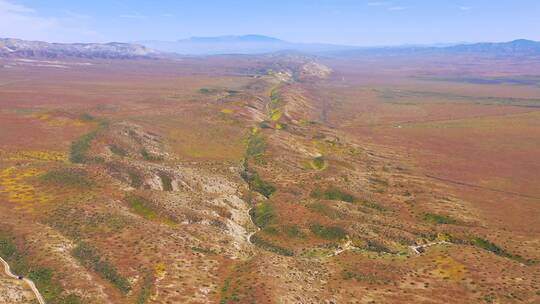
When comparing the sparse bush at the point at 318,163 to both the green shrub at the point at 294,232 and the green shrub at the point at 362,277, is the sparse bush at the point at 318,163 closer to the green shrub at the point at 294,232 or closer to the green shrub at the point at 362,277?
the green shrub at the point at 294,232

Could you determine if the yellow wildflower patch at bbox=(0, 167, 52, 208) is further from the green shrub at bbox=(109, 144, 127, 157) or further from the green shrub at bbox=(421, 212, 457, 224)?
the green shrub at bbox=(421, 212, 457, 224)

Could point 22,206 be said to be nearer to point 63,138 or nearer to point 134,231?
point 134,231

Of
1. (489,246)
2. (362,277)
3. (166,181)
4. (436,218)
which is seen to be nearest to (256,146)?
(166,181)

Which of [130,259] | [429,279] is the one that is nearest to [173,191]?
[130,259]

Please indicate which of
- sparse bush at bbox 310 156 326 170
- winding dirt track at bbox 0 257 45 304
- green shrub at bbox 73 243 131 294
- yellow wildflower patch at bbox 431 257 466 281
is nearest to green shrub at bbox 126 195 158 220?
green shrub at bbox 73 243 131 294

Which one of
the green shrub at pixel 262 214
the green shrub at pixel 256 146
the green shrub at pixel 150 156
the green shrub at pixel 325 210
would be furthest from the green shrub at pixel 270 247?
the green shrub at pixel 150 156
